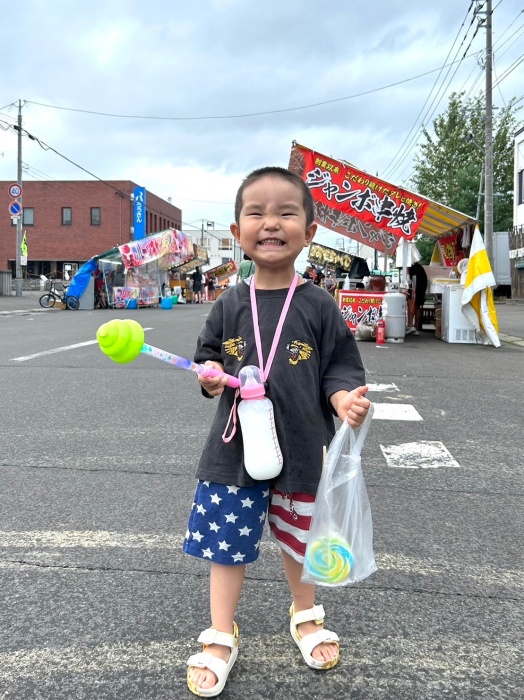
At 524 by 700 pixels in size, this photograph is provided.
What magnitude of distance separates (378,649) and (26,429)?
358 cm

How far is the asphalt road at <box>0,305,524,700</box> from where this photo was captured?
1900mm

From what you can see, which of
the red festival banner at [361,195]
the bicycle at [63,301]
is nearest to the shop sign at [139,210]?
the bicycle at [63,301]

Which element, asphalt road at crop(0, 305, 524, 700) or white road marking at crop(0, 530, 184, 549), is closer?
asphalt road at crop(0, 305, 524, 700)

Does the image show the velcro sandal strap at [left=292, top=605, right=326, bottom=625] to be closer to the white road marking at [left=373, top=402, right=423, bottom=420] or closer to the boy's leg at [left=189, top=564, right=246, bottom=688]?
the boy's leg at [left=189, top=564, right=246, bottom=688]

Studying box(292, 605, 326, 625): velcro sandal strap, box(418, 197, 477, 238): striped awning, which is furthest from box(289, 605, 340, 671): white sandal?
box(418, 197, 477, 238): striped awning

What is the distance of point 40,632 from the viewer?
6.88 feet

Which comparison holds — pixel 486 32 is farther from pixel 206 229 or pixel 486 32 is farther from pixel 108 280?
pixel 206 229

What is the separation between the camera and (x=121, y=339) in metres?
1.76

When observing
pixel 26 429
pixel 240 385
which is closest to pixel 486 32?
pixel 26 429

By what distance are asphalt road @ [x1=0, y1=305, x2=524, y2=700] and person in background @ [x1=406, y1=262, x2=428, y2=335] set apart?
9491 mm

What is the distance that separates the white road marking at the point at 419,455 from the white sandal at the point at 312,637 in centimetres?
212

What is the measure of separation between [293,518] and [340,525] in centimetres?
16

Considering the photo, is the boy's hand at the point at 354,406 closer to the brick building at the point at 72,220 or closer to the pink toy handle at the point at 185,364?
the pink toy handle at the point at 185,364

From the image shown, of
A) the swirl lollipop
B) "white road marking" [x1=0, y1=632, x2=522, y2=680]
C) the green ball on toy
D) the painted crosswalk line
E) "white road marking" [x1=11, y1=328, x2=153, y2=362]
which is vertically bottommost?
"white road marking" [x1=0, y1=632, x2=522, y2=680]
